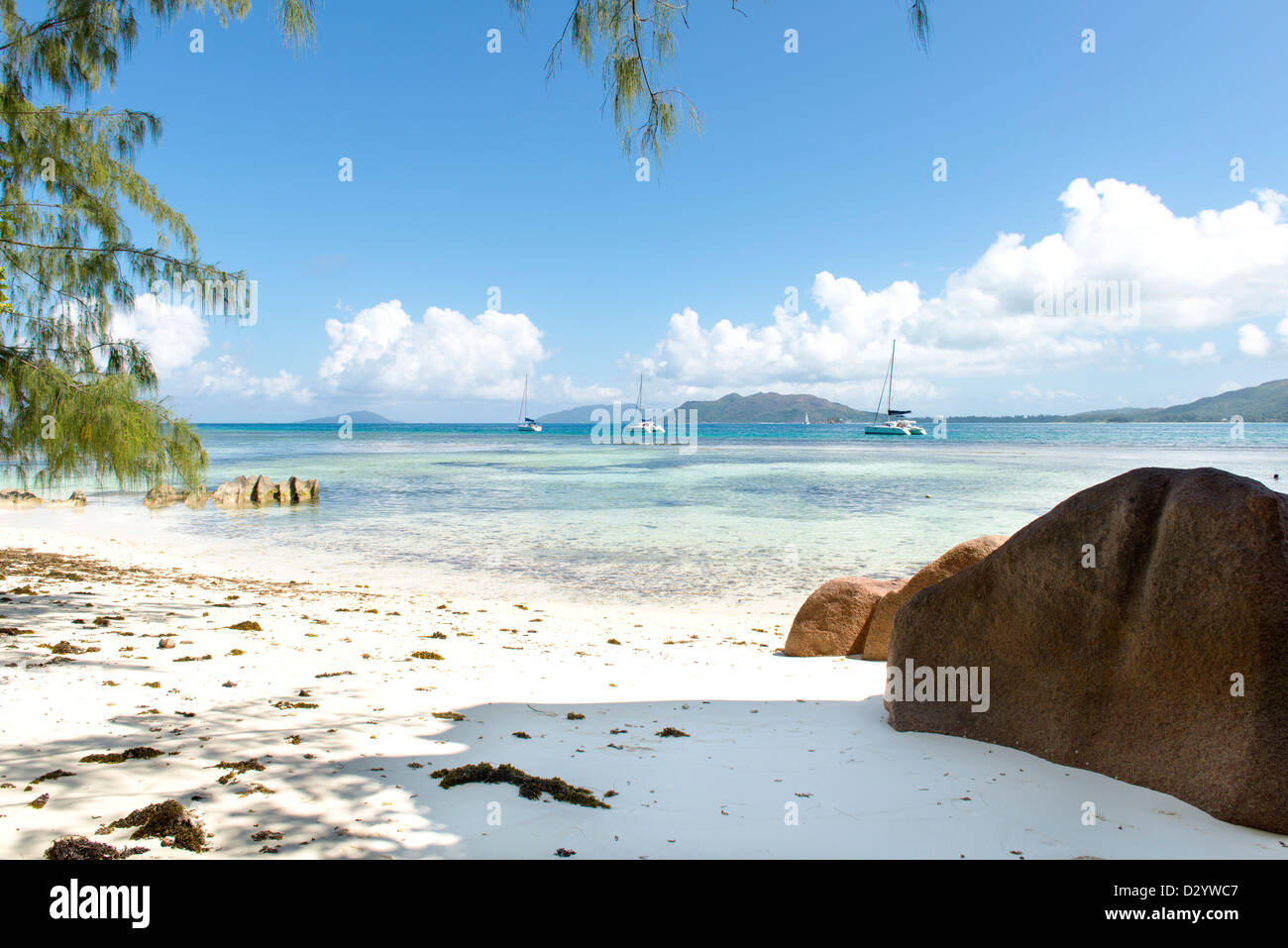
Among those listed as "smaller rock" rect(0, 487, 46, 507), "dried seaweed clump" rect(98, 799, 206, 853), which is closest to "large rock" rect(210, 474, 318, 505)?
"smaller rock" rect(0, 487, 46, 507)

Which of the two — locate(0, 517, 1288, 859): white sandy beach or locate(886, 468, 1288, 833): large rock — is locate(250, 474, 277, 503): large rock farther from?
locate(886, 468, 1288, 833): large rock

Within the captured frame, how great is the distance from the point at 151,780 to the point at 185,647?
324 cm

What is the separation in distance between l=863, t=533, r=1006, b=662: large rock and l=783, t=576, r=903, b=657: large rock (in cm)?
14

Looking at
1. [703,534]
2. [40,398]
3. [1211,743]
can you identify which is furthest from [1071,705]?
[703,534]

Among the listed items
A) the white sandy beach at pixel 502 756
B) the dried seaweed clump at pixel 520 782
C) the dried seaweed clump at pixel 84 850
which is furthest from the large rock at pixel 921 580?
the dried seaweed clump at pixel 84 850

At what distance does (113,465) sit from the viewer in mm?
6883

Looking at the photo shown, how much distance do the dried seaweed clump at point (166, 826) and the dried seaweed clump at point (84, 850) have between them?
0.09m

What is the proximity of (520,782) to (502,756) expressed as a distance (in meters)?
0.53

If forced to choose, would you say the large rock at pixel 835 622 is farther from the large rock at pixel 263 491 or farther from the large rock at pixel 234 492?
the large rock at pixel 234 492

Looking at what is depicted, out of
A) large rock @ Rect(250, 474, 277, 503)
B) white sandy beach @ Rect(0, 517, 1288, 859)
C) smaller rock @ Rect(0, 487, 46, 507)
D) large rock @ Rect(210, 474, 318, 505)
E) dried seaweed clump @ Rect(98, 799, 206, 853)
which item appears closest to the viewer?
dried seaweed clump @ Rect(98, 799, 206, 853)

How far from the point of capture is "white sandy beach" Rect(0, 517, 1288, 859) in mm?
2961

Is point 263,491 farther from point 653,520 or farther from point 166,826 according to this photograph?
point 166,826
